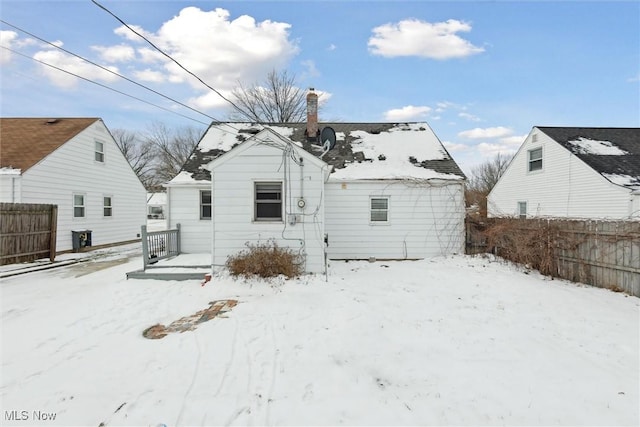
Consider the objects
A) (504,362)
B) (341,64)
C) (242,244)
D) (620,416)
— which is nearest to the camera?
(620,416)

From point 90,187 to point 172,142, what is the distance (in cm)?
2913

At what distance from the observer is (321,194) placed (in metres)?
8.56

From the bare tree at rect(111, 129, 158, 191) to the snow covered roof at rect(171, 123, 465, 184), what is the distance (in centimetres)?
3507

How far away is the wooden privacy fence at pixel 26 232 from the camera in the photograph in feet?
32.0

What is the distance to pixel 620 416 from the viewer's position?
2.94 metres

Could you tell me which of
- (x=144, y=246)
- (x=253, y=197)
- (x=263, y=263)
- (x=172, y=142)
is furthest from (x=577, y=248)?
(x=172, y=142)

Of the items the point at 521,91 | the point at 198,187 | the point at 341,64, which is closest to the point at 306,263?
the point at 198,187

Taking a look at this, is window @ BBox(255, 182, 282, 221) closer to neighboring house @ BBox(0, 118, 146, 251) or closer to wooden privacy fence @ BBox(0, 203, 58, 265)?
wooden privacy fence @ BBox(0, 203, 58, 265)

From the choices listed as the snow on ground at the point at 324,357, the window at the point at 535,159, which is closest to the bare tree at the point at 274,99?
the window at the point at 535,159

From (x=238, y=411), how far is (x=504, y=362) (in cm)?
329

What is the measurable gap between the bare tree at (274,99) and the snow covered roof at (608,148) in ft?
61.0

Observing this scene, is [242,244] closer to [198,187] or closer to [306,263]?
[306,263]

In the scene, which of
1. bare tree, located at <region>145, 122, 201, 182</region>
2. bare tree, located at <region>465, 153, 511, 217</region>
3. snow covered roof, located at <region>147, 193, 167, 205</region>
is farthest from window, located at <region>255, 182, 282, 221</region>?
snow covered roof, located at <region>147, 193, 167, 205</region>

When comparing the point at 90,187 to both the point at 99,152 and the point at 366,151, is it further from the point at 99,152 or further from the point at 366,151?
the point at 366,151
